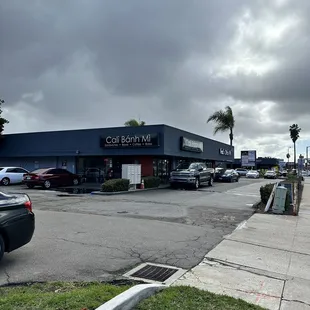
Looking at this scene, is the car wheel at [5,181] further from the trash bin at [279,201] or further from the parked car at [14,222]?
the parked car at [14,222]

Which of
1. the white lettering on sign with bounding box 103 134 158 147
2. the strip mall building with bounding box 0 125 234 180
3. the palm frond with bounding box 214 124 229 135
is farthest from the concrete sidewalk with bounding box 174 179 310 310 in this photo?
the palm frond with bounding box 214 124 229 135

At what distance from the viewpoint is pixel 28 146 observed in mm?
31719

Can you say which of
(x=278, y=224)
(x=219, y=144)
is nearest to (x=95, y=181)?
(x=219, y=144)

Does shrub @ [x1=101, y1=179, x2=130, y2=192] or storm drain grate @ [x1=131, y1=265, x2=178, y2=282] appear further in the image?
shrub @ [x1=101, y1=179, x2=130, y2=192]

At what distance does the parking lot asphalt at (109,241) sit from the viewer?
5559 millimetres

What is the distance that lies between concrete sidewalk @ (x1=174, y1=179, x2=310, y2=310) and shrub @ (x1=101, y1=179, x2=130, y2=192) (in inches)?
459

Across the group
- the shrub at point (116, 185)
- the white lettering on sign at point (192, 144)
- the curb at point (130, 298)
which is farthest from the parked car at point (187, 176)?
the curb at point (130, 298)

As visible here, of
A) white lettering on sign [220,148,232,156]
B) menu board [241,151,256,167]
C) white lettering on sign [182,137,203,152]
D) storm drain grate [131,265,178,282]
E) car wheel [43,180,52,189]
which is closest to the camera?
storm drain grate [131,265,178,282]

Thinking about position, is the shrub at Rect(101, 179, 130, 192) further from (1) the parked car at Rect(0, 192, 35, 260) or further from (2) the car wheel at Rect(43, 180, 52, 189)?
(1) the parked car at Rect(0, 192, 35, 260)

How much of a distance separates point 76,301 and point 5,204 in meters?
2.59

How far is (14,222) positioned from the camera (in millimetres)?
5695

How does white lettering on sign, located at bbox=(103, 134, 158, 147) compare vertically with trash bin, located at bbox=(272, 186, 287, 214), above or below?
above

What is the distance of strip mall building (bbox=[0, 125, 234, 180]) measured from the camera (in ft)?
85.9

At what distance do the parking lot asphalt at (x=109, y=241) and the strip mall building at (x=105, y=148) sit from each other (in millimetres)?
13406
